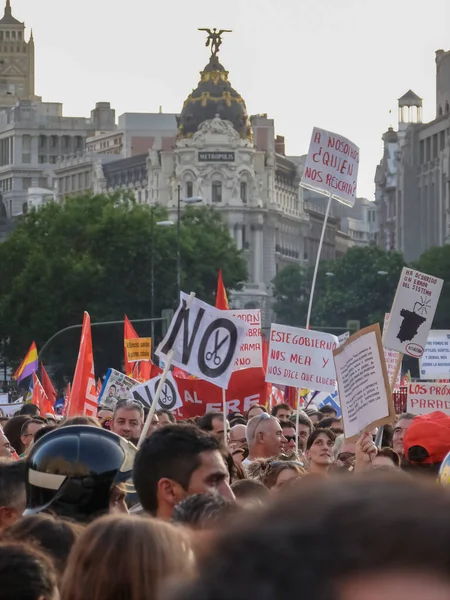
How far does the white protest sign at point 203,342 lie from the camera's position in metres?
12.3

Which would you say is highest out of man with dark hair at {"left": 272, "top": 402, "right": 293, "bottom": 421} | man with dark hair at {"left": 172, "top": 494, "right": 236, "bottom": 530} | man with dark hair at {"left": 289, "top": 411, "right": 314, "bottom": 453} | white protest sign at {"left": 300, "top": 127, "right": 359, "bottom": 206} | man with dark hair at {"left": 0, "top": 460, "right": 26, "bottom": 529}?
white protest sign at {"left": 300, "top": 127, "right": 359, "bottom": 206}

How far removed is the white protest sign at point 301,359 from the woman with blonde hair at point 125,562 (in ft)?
44.5

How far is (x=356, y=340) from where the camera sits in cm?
1038

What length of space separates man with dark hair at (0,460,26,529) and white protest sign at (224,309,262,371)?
13.3 meters

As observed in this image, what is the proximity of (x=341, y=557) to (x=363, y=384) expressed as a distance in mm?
9041

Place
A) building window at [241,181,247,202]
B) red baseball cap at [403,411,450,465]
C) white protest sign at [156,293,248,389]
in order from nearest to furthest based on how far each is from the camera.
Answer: red baseball cap at [403,411,450,465]
white protest sign at [156,293,248,389]
building window at [241,181,247,202]

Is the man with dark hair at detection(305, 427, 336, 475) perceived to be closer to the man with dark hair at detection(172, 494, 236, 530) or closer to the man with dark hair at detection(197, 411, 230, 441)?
the man with dark hair at detection(197, 411, 230, 441)

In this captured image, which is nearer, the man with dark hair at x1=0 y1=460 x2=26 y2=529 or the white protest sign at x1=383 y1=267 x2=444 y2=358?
the man with dark hair at x1=0 y1=460 x2=26 y2=529

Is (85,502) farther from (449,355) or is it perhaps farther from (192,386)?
(449,355)

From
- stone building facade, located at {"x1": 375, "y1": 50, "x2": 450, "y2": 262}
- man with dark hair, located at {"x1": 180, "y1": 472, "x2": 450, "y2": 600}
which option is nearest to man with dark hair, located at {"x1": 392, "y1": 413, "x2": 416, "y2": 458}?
man with dark hair, located at {"x1": 180, "y1": 472, "x2": 450, "y2": 600}

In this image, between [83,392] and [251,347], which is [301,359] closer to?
[83,392]

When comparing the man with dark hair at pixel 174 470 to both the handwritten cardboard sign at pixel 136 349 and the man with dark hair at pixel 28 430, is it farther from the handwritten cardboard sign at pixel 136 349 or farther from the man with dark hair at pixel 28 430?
the handwritten cardboard sign at pixel 136 349

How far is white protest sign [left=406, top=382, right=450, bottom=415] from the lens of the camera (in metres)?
15.2

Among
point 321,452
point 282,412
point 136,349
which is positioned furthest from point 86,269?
point 321,452
